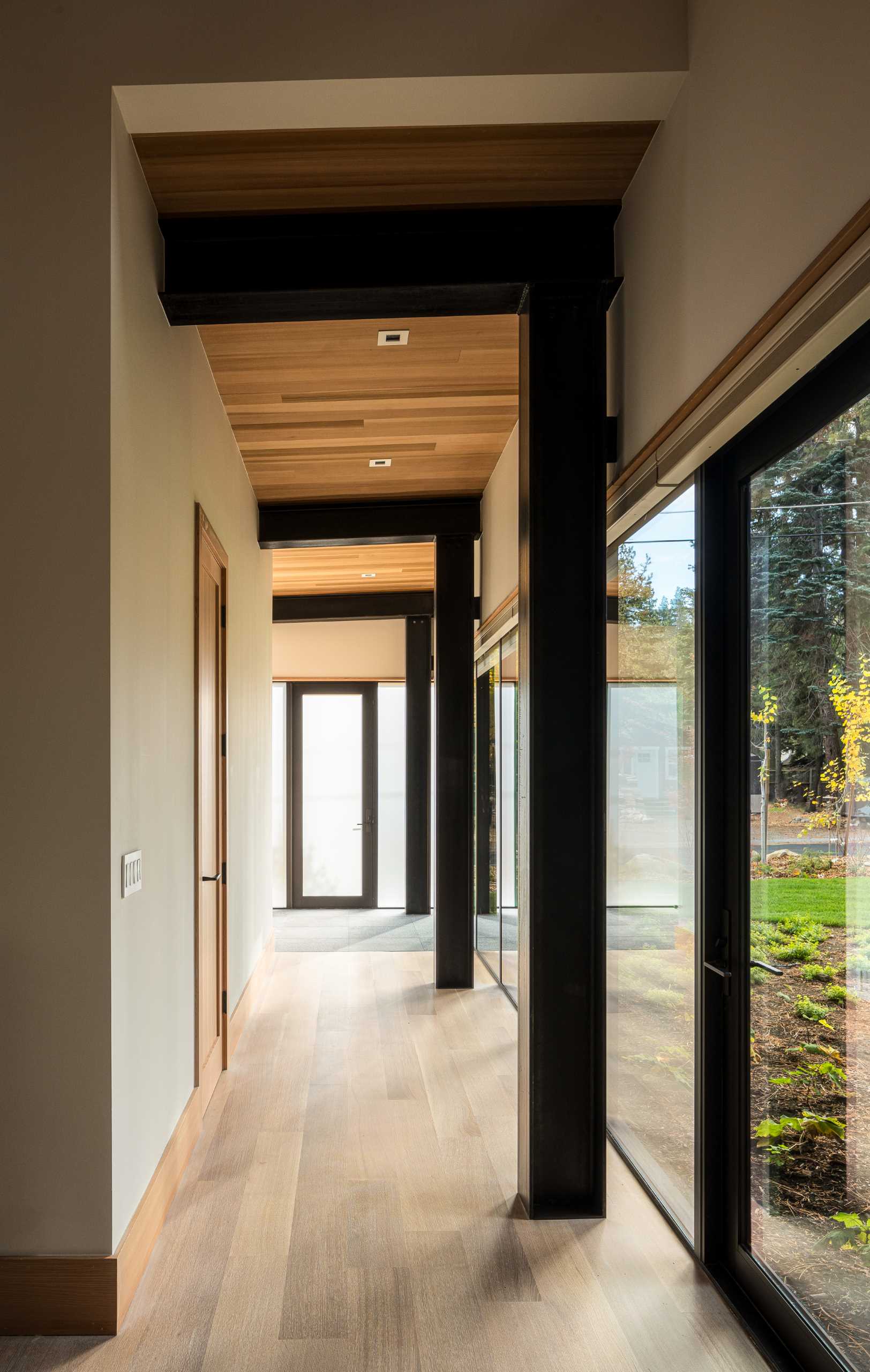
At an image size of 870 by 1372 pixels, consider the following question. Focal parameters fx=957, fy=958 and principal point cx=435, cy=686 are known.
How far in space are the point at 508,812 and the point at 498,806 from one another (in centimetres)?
43

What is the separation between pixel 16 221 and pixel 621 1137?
3.26 metres

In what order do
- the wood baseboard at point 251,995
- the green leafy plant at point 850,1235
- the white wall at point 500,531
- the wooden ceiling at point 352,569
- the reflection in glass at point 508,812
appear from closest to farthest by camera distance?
1. the green leafy plant at point 850,1235
2. the wood baseboard at point 251,995
3. the white wall at point 500,531
4. the reflection in glass at point 508,812
5. the wooden ceiling at point 352,569

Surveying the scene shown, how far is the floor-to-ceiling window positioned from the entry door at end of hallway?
2.55 m

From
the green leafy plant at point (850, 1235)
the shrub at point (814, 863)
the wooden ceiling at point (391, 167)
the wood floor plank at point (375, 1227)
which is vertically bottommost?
the wood floor plank at point (375, 1227)

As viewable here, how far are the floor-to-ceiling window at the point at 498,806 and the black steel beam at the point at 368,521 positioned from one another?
0.78m

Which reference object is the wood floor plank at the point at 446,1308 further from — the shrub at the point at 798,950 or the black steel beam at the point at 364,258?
the black steel beam at the point at 364,258

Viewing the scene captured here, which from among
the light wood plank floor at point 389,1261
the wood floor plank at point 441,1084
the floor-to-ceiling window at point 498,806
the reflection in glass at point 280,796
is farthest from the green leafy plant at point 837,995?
the reflection in glass at point 280,796

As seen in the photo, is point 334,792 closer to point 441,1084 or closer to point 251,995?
point 251,995

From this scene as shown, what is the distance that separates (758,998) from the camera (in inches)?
88.1

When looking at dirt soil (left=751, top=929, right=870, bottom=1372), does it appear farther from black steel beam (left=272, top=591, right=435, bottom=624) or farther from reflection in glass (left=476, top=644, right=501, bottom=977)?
black steel beam (left=272, top=591, right=435, bottom=624)

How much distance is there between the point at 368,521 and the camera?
5.77 m

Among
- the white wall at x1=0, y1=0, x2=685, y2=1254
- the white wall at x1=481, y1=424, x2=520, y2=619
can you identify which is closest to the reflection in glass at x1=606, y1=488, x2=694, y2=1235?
the white wall at x1=0, y1=0, x2=685, y2=1254

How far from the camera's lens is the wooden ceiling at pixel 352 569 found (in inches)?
281

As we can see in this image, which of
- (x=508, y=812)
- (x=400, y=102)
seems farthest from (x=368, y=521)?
(x=400, y=102)
